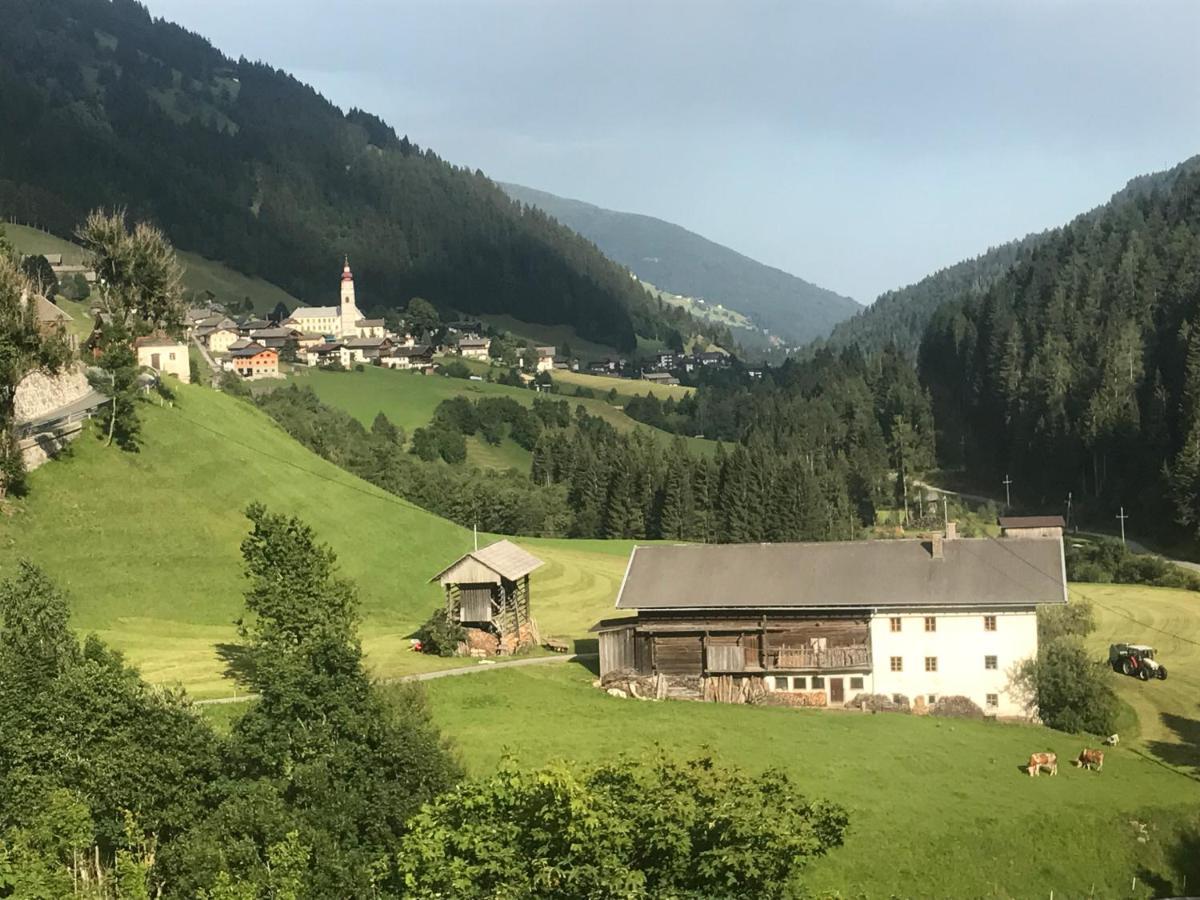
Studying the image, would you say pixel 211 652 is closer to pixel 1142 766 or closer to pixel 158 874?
pixel 158 874

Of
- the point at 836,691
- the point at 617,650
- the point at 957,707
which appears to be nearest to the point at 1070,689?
the point at 957,707

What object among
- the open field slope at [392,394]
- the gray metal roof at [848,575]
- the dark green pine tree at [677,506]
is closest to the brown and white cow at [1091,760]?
the gray metal roof at [848,575]

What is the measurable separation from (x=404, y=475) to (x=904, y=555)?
230 ft

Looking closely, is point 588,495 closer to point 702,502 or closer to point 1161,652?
point 702,502

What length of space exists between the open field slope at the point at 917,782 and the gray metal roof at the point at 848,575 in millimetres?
5517

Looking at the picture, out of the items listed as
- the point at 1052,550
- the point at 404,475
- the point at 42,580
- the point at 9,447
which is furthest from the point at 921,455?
the point at 42,580

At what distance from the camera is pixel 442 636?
190 ft

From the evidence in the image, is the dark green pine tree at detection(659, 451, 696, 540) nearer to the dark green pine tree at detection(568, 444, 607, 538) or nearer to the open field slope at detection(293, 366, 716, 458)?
the dark green pine tree at detection(568, 444, 607, 538)

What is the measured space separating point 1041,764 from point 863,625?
1184cm

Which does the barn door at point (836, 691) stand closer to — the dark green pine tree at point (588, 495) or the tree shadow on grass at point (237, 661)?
the tree shadow on grass at point (237, 661)

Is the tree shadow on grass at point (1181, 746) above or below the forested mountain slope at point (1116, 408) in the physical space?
below

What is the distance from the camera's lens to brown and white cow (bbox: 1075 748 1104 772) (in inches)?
1820

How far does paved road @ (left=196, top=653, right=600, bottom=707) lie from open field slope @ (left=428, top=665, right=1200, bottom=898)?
1.19 metres

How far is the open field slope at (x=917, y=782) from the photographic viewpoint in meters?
36.9
